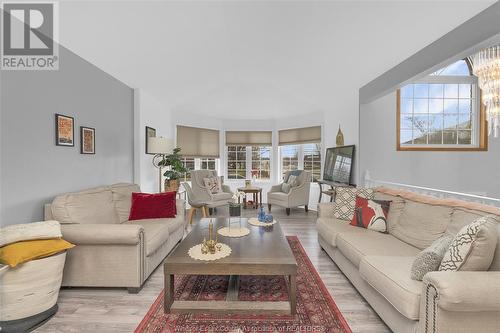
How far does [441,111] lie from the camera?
4.48 m

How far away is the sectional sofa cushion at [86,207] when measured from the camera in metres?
2.31

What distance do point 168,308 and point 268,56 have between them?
144 inches

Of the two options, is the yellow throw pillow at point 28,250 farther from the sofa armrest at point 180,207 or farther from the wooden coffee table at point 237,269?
the sofa armrest at point 180,207

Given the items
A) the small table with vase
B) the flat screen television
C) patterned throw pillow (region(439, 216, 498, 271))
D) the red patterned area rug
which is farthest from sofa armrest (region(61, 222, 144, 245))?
the flat screen television

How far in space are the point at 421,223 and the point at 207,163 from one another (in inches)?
205

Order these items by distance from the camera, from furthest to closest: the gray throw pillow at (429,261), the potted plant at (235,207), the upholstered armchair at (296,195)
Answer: the upholstered armchair at (296,195)
the potted plant at (235,207)
the gray throw pillow at (429,261)

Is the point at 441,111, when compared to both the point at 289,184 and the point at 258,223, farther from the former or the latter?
the point at 258,223

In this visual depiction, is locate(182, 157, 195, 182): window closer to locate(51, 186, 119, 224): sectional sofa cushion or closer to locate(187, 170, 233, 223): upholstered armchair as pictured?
locate(187, 170, 233, 223): upholstered armchair

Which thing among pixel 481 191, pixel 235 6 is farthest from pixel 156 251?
pixel 481 191

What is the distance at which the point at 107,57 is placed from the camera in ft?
10.1

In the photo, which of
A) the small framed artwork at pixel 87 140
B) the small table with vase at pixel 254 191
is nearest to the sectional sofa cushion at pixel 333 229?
the small table with vase at pixel 254 191

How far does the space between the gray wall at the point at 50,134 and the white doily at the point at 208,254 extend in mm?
1633

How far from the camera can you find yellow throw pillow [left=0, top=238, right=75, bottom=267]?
1630 millimetres
